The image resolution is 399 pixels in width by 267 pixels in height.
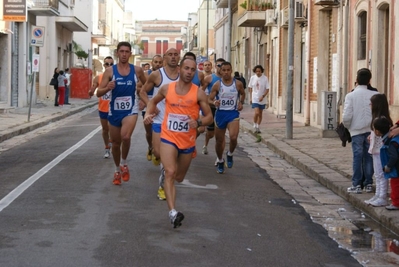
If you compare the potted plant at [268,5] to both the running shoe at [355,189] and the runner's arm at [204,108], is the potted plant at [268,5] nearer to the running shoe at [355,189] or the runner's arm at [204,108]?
the running shoe at [355,189]

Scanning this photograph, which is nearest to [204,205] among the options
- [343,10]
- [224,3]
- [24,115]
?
[343,10]

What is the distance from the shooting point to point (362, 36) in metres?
22.1

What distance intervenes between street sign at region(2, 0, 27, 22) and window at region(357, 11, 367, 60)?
14017mm

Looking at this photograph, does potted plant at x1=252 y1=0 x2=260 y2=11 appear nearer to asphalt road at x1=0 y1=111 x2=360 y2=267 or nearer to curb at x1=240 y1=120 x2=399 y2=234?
curb at x1=240 y1=120 x2=399 y2=234

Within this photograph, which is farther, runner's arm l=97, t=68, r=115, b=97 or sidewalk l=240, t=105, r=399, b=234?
runner's arm l=97, t=68, r=115, b=97

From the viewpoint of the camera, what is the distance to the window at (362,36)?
21938 millimetres

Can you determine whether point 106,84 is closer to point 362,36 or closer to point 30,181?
point 30,181

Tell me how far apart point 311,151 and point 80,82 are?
3894cm

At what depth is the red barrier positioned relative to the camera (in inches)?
2136

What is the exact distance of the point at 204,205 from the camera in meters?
10.4

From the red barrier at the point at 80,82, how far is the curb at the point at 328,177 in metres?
34.1

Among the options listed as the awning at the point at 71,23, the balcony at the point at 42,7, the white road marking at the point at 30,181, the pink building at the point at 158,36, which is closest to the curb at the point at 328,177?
the white road marking at the point at 30,181

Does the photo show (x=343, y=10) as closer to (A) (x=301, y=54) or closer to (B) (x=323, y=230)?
(A) (x=301, y=54)

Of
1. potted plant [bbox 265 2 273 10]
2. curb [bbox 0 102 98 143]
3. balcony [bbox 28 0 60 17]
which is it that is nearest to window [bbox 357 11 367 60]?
curb [bbox 0 102 98 143]
